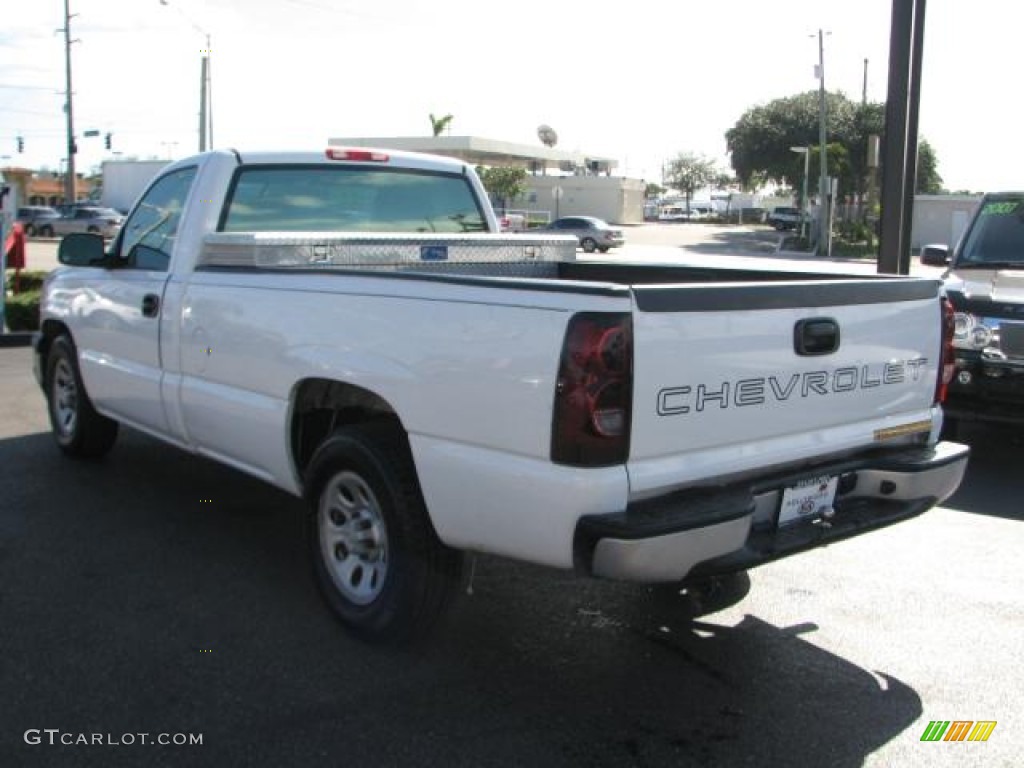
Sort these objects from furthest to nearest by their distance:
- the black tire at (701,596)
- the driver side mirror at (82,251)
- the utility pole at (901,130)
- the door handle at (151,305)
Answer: the utility pole at (901,130), the driver side mirror at (82,251), the door handle at (151,305), the black tire at (701,596)

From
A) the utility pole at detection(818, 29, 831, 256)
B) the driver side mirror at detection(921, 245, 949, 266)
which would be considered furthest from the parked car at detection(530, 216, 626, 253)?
the driver side mirror at detection(921, 245, 949, 266)

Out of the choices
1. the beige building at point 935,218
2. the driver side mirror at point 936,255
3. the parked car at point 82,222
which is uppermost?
the beige building at point 935,218

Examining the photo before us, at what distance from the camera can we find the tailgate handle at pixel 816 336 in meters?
3.59

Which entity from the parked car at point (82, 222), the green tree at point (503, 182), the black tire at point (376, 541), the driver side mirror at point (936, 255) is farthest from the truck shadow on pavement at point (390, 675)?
the green tree at point (503, 182)

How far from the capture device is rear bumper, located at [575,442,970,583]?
122 inches

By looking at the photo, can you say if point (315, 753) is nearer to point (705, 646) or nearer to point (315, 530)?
point (315, 530)

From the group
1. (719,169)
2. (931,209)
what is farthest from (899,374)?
(719,169)

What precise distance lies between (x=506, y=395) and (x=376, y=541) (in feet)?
3.64

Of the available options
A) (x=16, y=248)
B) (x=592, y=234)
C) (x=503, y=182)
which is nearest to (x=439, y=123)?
(x=503, y=182)

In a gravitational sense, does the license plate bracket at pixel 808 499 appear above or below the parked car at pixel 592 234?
below

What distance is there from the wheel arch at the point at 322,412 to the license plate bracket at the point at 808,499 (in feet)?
4.71

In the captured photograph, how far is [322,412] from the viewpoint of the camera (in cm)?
452

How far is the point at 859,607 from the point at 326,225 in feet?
11.0

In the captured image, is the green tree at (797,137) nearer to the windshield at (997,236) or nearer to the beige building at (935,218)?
the beige building at (935,218)
